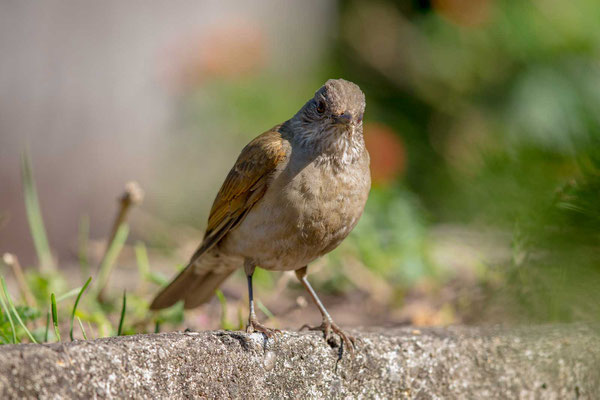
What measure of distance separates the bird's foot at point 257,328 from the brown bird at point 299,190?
0.07 feet

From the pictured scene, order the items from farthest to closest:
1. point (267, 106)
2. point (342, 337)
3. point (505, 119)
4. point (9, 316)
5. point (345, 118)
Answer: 1. point (267, 106)
2. point (505, 119)
3. point (345, 118)
4. point (342, 337)
5. point (9, 316)

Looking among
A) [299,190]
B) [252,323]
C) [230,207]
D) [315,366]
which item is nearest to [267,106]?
[230,207]

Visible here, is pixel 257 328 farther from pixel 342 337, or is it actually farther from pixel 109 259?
pixel 109 259

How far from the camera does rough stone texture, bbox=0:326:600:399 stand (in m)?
2.16

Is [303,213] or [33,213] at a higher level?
[303,213]

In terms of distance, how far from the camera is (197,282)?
4098 mm

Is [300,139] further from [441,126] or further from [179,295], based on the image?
[441,126]

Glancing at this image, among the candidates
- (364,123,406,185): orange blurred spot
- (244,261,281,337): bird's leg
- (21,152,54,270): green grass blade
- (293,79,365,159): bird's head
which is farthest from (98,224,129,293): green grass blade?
(364,123,406,185): orange blurred spot

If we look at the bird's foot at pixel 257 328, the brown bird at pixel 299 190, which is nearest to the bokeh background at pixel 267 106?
the brown bird at pixel 299 190

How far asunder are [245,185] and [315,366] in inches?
43.9

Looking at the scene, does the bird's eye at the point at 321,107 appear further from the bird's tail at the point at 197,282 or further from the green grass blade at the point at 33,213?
the green grass blade at the point at 33,213

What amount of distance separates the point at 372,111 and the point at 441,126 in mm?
797

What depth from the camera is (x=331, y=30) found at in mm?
10094

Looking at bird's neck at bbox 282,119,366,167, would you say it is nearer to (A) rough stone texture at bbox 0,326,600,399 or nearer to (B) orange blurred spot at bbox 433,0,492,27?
(A) rough stone texture at bbox 0,326,600,399
